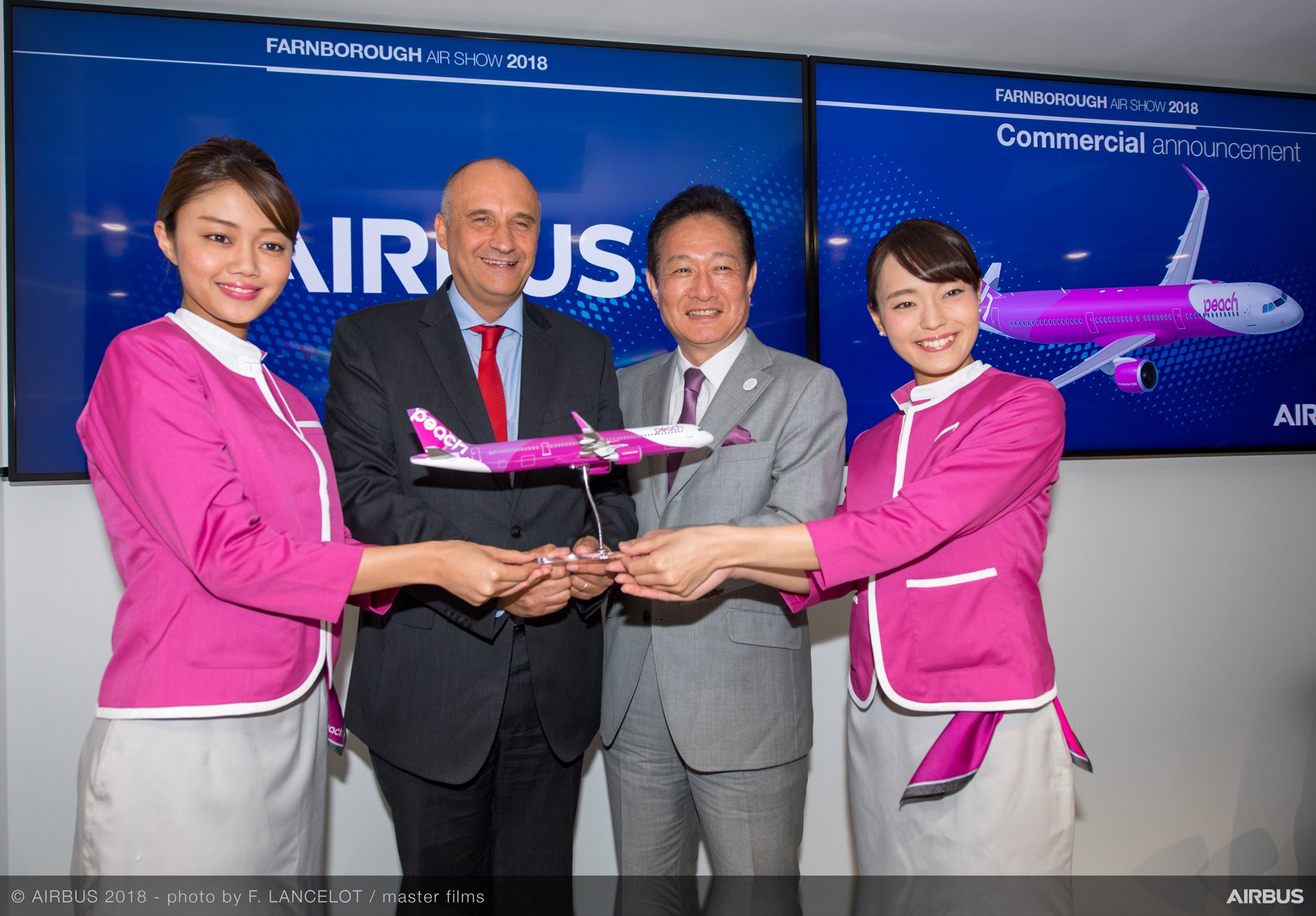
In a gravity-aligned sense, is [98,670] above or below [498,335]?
below

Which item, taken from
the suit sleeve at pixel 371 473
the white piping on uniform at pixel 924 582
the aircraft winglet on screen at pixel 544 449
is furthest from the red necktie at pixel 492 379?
the white piping on uniform at pixel 924 582

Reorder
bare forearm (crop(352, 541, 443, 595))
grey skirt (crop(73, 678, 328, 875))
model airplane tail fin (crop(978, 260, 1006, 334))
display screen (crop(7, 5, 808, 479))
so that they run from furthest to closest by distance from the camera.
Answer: model airplane tail fin (crop(978, 260, 1006, 334)) → display screen (crop(7, 5, 808, 479)) → bare forearm (crop(352, 541, 443, 595)) → grey skirt (crop(73, 678, 328, 875))

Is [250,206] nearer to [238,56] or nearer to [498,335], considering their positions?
[498,335]

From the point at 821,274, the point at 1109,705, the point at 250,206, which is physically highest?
the point at 821,274

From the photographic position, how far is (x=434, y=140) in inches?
117

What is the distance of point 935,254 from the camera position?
1.99 meters

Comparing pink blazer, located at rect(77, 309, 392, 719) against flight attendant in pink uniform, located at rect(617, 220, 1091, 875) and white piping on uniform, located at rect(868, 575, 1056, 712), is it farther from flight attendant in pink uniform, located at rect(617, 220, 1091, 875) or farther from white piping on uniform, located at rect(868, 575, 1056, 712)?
white piping on uniform, located at rect(868, 575, 1056, 712)

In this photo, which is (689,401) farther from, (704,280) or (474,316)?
(474,316)

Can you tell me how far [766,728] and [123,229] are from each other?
2609 millimetres

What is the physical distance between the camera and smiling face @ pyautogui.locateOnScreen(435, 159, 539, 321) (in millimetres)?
2137

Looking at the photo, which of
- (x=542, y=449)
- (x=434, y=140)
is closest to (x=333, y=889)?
(x=542, y=449)

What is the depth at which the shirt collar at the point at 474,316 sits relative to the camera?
222 cm

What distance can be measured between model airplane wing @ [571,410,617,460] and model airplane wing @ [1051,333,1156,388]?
2.26 m

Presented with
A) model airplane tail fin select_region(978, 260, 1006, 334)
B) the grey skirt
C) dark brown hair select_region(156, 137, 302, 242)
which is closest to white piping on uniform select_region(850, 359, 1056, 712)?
the grey skirt
